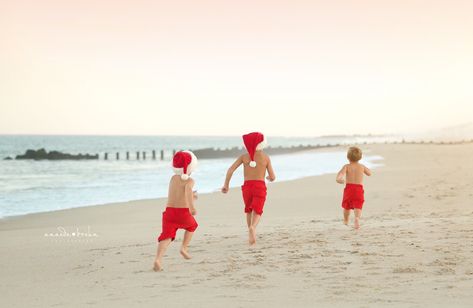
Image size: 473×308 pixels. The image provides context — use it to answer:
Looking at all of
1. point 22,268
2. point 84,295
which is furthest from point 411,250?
point 22,268

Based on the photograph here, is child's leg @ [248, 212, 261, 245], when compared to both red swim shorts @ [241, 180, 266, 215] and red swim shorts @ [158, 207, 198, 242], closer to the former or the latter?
red swim shorts @ [241, 180, 266, 215]

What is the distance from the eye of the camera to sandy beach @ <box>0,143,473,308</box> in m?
6.34

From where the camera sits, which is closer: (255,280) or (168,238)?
(255,280)

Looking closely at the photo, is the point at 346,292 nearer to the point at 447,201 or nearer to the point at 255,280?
the point at 255,280

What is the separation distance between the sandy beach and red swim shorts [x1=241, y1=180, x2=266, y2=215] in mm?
580

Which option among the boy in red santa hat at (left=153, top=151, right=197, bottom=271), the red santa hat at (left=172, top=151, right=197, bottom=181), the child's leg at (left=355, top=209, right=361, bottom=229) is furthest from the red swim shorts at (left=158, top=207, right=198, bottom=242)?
the child's leg at (left=355, top=209, right=361, bottom=229)

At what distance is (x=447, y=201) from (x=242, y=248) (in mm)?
8260

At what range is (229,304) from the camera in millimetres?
6059

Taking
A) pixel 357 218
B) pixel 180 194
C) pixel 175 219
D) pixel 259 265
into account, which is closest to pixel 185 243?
pixel 175 219

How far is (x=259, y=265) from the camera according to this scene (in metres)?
7.74

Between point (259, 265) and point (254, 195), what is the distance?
1.89 metres

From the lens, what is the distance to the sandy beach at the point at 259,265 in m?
6.34

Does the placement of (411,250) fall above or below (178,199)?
below

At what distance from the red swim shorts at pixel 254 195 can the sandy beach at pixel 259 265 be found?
0.58 meters
